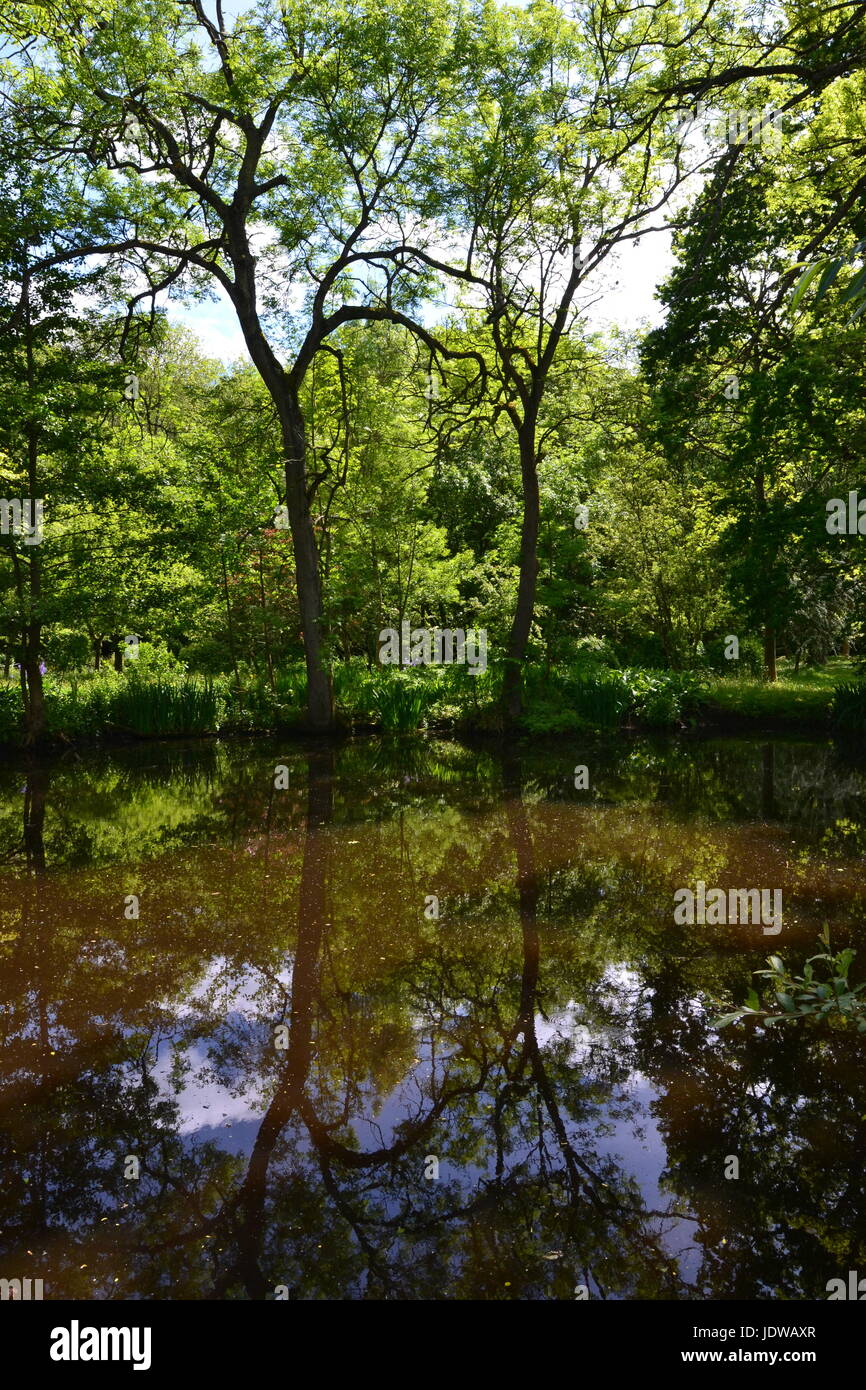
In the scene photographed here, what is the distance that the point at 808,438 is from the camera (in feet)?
40.0

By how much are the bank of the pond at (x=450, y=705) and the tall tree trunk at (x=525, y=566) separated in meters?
0.56

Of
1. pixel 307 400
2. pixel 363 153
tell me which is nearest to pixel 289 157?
pixel 363 153

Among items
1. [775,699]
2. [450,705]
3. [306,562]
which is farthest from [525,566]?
[775,699]

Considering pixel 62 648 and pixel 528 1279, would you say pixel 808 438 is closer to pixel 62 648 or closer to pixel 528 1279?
pixel 62 648

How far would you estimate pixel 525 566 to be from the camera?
13414 millimetres

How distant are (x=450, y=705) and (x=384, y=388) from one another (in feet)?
18.6

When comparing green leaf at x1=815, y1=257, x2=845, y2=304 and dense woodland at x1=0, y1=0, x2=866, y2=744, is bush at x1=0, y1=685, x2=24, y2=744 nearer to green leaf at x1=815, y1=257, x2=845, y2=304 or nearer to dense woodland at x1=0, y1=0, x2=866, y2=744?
dense woodland at x1=0, y1=0, x2=866, y2=744

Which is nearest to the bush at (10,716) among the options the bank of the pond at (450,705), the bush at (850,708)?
the bank of the pond at (450,705)

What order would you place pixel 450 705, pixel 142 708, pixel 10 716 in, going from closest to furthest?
pixel 10 716 → pixel 142 708 → pixel 450 705

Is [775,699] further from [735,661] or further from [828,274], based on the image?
[828,274]

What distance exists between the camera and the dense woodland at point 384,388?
1080 centimetres

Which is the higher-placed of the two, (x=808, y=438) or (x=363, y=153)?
(x=363, y=153)

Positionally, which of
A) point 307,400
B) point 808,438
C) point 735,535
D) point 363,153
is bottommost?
point 735,535
